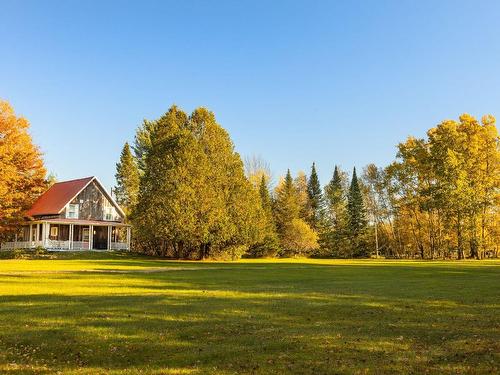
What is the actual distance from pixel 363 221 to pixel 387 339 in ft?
219

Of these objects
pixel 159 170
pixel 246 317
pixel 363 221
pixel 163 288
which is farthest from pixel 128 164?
pixel 246 317

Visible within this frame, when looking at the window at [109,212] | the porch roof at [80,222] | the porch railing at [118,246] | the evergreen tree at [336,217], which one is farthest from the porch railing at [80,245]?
the evergreen tree at [336,217]

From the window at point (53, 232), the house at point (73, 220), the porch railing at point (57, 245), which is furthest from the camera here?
the window at point (53, 232)

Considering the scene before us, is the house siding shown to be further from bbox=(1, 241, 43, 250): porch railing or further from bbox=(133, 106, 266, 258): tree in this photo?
bbox=(133, 106, 266, 258): tree

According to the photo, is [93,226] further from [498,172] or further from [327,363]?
[327,363]

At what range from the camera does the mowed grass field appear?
771 cm


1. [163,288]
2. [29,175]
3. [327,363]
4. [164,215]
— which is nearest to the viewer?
[327,363]

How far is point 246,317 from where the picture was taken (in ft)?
38.5

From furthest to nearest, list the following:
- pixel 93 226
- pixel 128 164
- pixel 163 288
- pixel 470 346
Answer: pixel 128 164 < pixel 93 226 < pixel 163 288 < pixel 470 346

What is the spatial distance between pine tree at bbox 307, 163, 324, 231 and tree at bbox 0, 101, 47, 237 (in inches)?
1840

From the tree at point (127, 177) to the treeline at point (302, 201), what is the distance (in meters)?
0.15

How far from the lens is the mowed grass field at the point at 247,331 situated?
25.3 feet

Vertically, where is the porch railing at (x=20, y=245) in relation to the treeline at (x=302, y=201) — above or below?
below

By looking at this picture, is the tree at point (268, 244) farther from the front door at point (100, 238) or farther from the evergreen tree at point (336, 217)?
the front door at point (100, 238)
